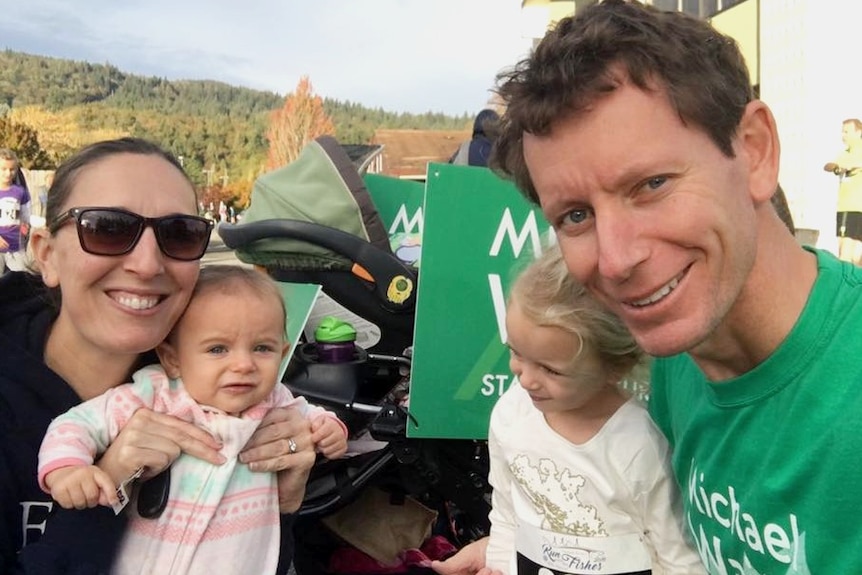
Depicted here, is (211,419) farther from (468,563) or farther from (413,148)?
(413,148)

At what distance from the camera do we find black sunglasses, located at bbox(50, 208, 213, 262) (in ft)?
5.24

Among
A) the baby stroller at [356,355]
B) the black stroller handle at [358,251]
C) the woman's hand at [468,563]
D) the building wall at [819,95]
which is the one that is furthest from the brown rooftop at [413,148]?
the woman's hand at [468,563]

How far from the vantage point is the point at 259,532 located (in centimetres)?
172

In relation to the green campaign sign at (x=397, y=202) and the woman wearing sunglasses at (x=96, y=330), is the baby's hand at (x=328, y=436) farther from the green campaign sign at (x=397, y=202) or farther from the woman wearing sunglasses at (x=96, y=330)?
the green campaign sign at (x=397, y=202)

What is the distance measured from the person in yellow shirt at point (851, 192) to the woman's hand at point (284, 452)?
841 cm

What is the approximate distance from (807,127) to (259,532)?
1302 cm

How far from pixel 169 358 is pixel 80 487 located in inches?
16.0

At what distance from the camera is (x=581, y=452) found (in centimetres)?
179

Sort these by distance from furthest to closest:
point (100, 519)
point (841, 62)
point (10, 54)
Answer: point (10, 54) < point (841, 62) < point (100, 519)

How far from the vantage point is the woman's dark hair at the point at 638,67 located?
124cm

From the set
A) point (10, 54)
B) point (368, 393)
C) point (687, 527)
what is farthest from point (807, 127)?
point (10, 54)

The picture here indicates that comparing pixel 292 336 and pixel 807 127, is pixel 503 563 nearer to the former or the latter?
pixel 292 336

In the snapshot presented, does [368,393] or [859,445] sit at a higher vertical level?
[859,445]

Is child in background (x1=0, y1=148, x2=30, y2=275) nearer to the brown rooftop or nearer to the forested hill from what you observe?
the brown rooftop
